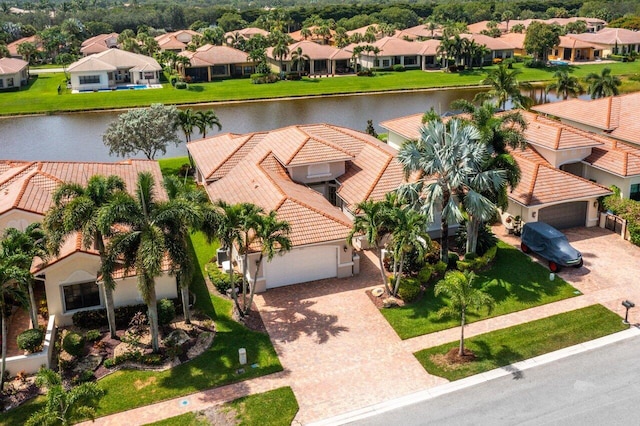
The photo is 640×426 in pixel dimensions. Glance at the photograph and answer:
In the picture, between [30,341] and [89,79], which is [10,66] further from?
[30,341]

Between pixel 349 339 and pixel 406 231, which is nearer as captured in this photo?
pixel 349 339

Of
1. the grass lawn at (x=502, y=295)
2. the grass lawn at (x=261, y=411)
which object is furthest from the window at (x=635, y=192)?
the grass lawn at (x=261, y=411)

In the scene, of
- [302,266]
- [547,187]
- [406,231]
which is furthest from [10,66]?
[406,231]

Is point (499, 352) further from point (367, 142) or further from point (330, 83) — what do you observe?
point (330, 83)

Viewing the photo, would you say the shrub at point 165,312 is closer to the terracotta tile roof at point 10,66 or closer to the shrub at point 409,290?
the shrub at point 409,290

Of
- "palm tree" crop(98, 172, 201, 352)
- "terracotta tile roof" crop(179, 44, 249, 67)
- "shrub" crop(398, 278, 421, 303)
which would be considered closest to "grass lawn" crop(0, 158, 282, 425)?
"palm tree" crop(98, 172, 201, 352)

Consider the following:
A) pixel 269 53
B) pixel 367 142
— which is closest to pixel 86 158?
pixel 367 142

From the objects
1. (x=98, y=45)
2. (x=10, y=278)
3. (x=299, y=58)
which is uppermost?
(x=98, y=45)

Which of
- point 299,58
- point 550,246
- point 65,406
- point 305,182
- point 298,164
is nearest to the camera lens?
point 65,406

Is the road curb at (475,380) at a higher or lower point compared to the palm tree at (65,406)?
lower
